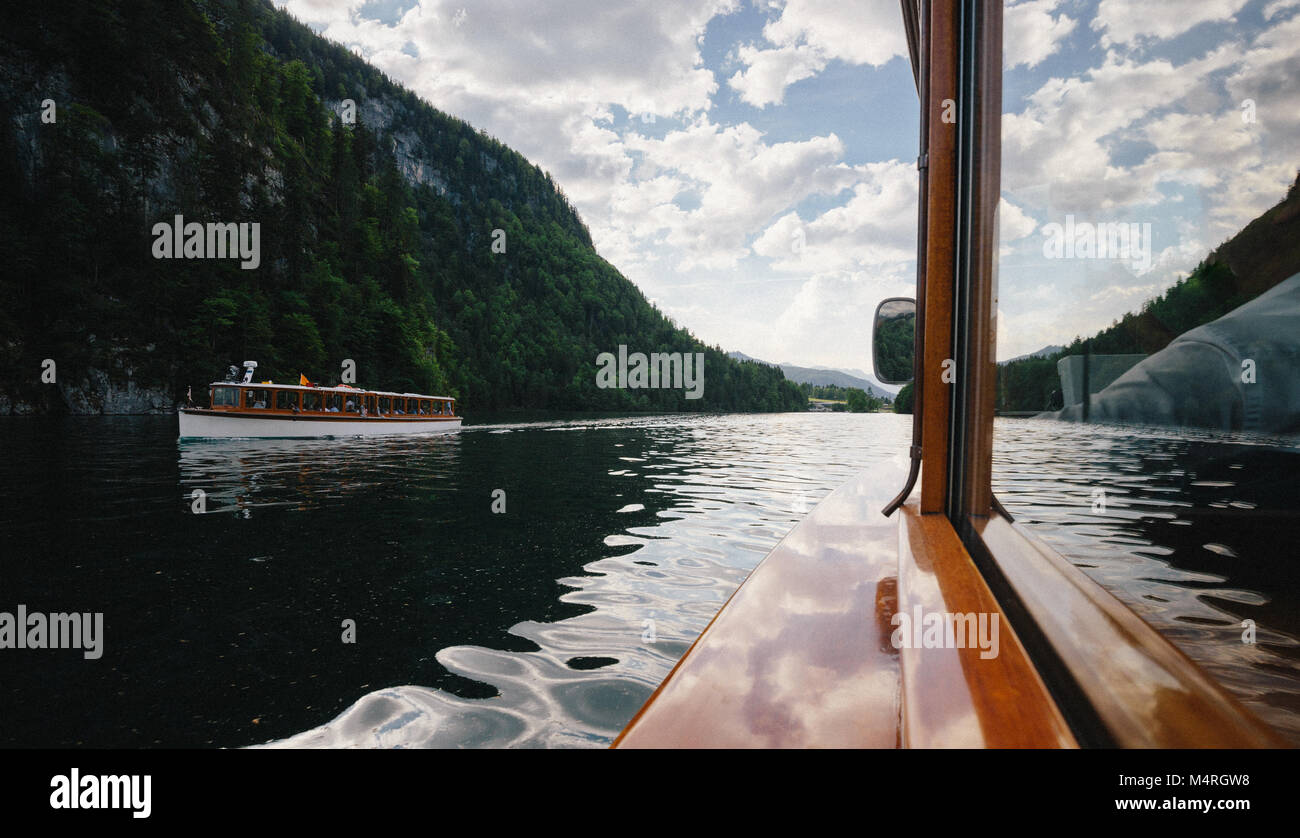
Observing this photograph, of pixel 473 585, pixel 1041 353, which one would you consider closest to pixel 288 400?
→ pixel 473 585

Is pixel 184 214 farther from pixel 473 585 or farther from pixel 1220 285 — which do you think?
pixel 1220 285

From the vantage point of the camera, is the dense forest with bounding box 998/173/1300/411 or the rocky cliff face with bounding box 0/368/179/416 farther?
the rocky cliff face with bounding box 0/368/179/416

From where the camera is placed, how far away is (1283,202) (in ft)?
2.34

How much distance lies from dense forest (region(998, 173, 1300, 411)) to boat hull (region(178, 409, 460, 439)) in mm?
24940

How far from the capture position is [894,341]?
335 cm

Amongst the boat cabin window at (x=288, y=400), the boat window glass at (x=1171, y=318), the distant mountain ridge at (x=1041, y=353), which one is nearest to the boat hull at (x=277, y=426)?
the boat cabin window at (x=288, y=400)

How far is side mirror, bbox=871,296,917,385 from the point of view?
328cm

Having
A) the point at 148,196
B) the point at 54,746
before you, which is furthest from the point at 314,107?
the point at 54,746

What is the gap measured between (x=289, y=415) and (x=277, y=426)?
0.55m

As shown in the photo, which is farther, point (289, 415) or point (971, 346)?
point (289, 415)

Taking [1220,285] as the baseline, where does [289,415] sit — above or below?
below

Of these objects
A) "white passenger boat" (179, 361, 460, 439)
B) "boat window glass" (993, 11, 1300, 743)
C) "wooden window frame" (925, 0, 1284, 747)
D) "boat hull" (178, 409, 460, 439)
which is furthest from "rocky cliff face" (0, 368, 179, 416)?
"boat window glass" (993, 11, 1300, 743)

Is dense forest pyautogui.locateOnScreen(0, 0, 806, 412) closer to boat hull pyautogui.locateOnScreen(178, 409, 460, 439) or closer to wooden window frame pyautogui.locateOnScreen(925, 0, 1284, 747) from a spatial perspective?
boat hull pyautogui.locateOnScreen(178, 409, 460, 439)
